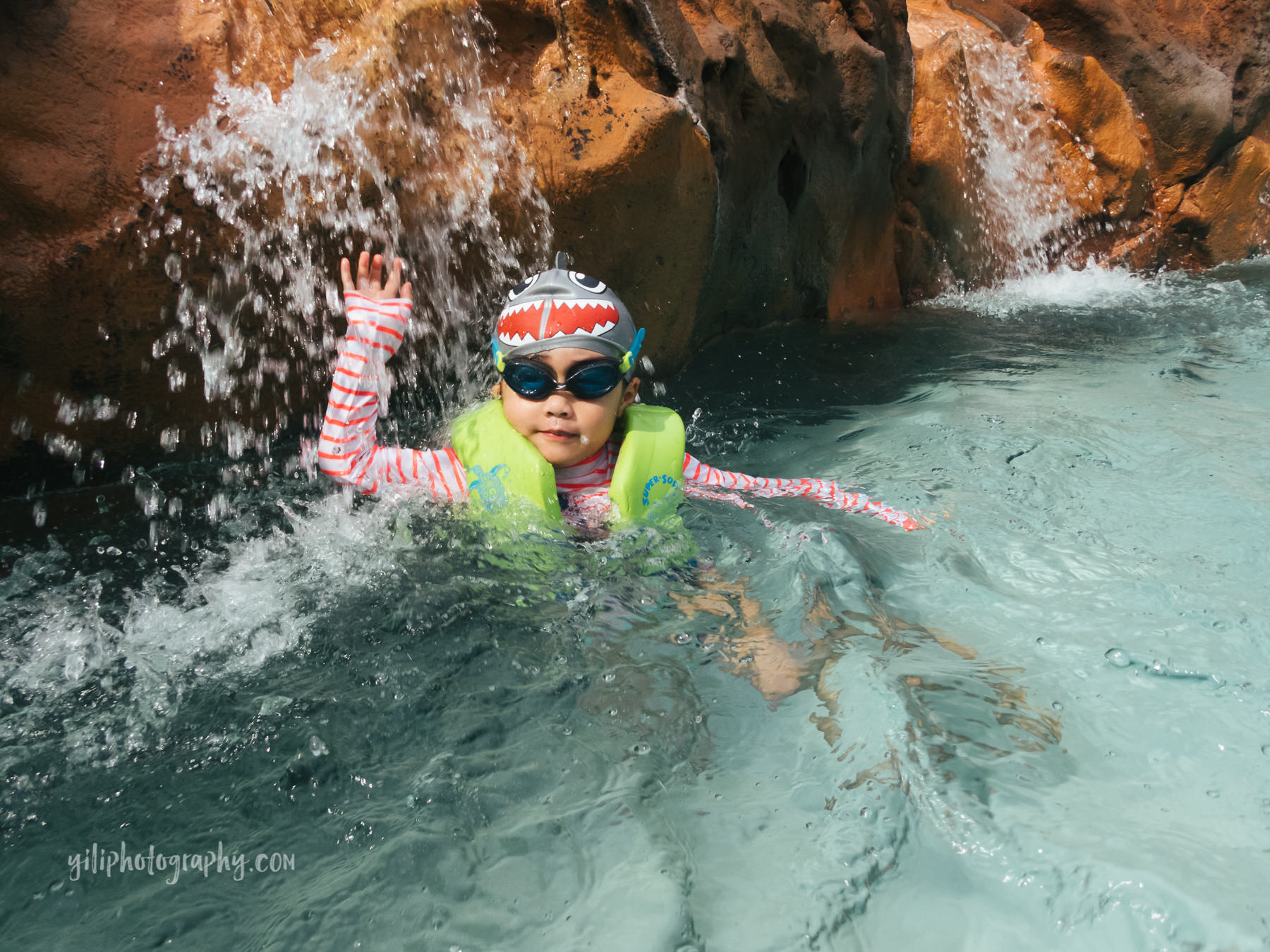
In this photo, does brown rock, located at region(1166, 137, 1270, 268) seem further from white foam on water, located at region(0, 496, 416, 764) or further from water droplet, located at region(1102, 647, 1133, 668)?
white foam on water, located at region(0, 496, 416, 764)

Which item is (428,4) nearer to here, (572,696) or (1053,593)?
(572,696)

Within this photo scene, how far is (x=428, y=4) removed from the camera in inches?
138

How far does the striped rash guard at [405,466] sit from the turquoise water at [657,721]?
114 mm

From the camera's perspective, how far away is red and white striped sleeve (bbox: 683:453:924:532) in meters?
3.37

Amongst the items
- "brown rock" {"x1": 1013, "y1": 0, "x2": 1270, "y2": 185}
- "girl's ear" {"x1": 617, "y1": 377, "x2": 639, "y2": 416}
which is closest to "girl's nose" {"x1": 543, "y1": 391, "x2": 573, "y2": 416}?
"girl's ear" {"x1": 617, "y1": 377, "x2": 639, "y2": 416}

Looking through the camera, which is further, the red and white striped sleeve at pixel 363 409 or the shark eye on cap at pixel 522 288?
the shark eye on cap at pixel 522 288

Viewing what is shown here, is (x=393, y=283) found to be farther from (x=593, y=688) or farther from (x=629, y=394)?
(x=593, y=688)

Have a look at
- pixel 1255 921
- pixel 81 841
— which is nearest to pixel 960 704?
pixel 1255 921

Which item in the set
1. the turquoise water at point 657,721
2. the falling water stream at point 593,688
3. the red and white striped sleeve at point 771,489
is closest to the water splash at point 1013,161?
the falling water stream at point 593,688

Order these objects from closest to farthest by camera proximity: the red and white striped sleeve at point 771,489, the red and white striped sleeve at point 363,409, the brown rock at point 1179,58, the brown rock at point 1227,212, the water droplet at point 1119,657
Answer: the water droplet at point 1119,657, the red and white striped sleeve at point 363,409, the red and white striped sleeve at point 771,489, the brown rock at point 1179,58, the brown rock at point 1227,212

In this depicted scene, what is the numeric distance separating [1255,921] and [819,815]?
2.49 feet

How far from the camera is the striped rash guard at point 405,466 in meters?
2.73

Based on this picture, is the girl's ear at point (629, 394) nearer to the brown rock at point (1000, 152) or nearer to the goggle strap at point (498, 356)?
the goggle strap at point (498, 356)

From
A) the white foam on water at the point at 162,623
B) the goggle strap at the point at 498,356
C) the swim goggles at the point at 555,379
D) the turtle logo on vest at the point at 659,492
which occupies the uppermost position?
the goggle strap at the point at 498,356
